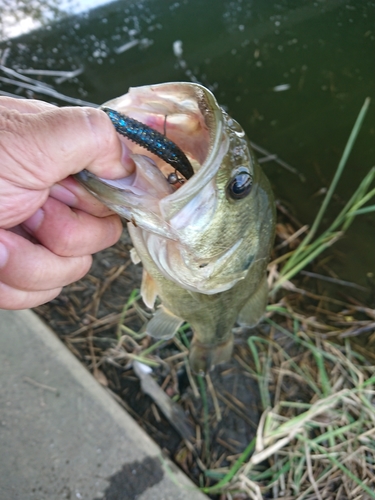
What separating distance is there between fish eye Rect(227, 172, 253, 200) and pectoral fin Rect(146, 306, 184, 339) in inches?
30.0

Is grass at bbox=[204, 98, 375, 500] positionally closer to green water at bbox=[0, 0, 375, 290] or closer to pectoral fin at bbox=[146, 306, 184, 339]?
pectoral fin at bbox=[146, 306, 184, 339]

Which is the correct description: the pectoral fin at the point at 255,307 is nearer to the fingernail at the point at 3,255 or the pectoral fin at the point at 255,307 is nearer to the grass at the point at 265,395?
the grass at the point at 265,395

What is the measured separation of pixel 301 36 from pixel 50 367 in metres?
4.46

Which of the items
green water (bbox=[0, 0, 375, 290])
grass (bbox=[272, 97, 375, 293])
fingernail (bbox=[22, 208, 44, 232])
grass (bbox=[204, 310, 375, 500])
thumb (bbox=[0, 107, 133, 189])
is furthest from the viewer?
green water (bbox=[0, 0, 375, 290])

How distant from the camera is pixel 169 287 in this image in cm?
147

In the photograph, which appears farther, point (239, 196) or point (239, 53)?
point (239, 53)

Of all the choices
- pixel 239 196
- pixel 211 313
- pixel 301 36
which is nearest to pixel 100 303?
pixel 211 313

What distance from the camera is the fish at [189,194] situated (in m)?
1.04

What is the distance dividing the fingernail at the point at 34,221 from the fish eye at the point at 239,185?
0.57 meters

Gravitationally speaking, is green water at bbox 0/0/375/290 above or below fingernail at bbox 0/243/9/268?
below

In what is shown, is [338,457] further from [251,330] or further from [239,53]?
[239,53]

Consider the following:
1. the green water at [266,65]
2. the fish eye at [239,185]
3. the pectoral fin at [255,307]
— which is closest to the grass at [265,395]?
the pectoral fin at [255,307]

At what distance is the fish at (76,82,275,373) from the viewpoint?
1.04 m

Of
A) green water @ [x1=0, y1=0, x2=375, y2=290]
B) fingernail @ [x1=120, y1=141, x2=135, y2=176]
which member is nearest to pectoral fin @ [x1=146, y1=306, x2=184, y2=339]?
fingernail @ [x1=120, y1=141, x2=135, y2=176]
